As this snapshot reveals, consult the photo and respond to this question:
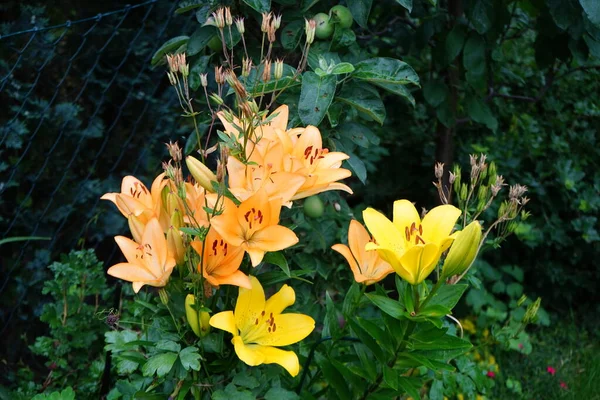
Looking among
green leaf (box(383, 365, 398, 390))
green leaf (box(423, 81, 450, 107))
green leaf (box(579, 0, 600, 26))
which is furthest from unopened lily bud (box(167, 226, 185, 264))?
green leaf (box(423, 81, 450, 107))

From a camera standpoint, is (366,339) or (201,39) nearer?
(366,339)

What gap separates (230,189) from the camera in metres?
0.99

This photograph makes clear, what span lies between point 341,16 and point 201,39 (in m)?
0.33

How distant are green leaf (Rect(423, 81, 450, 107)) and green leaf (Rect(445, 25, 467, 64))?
0.18m

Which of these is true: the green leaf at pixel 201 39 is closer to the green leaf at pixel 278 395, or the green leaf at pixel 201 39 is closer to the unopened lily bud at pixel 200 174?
the unopened lily bud at pixel 200 174

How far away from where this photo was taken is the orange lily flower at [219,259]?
1.00 metres

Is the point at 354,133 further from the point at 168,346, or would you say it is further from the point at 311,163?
the point at 168,346

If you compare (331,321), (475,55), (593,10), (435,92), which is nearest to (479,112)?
(435,92)

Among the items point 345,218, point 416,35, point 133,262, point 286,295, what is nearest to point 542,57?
point 416,35

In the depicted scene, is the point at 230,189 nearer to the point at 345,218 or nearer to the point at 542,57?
the point at 345,218

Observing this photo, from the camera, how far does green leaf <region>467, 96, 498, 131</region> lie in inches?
94.5

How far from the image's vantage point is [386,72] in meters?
1.49

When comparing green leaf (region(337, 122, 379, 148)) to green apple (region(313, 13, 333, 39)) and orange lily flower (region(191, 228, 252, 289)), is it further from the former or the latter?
orange lily flower (region(191, 228, 252, 289))

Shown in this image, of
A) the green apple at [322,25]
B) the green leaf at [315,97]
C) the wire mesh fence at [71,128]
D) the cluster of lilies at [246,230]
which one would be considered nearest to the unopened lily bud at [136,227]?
the cluster of lilies at [246,230]
